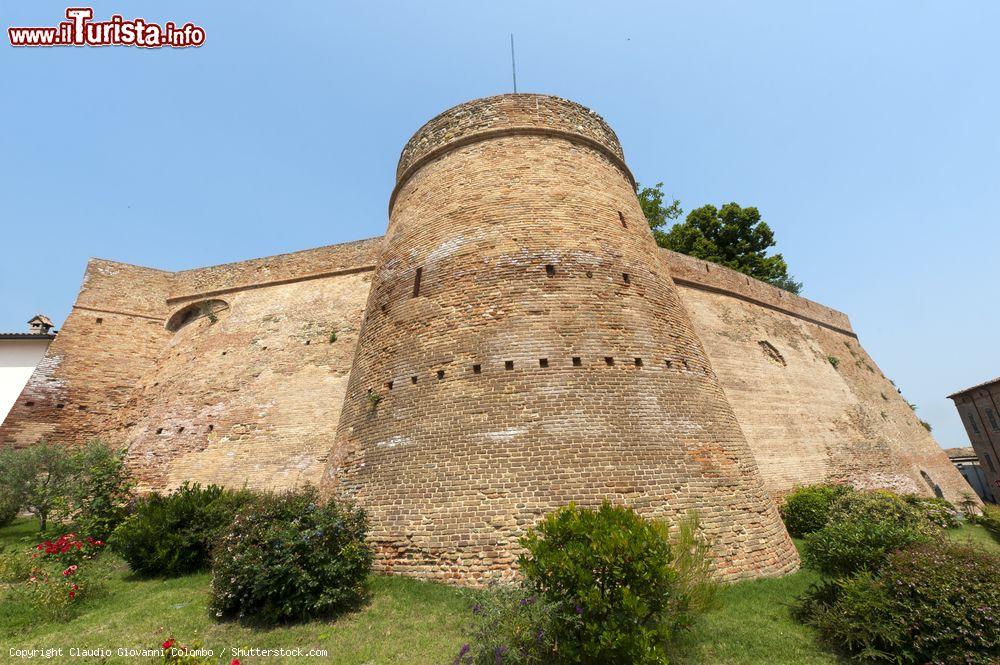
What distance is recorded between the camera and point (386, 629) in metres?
5.02

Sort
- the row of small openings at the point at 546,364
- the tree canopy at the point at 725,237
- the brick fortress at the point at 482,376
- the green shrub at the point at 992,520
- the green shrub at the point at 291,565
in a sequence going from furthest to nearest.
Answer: the tree canopy at the point at 725,237 < the green shrub at the point at 992,520 < the row of small openings at the point at 546,364 < the brick fortress at the point at 482,376 < the green shrub at the point at 291,565

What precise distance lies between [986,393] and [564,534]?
116 ft

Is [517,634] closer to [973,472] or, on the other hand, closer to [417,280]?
[417,280]

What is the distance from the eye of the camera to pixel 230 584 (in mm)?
5527

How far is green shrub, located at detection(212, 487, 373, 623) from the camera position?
17.9ft

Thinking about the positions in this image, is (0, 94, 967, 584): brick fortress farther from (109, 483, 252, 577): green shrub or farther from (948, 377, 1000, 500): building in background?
(948, 377, 1000, 500): building in background

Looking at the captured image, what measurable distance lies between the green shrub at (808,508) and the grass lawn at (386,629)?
4335mm

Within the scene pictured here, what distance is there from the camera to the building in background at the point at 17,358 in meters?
14.8

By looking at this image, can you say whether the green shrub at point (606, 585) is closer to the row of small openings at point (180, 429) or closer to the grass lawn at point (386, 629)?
the grass lawn at point (386, 629)

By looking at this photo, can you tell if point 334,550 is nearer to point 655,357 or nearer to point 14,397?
point 655,357

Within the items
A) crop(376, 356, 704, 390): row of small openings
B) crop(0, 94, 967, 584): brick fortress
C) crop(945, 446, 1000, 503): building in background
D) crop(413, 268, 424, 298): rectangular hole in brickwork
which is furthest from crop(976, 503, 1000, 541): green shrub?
crop(945, 446, 1000, 503): building in background

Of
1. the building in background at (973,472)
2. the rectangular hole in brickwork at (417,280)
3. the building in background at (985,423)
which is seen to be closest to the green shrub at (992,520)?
the rectangular hole in brickwork at (417,280)

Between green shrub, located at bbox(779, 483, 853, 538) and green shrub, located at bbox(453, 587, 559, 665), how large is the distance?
8.30 metres

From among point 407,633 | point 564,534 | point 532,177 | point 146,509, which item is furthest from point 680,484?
point 146,509
